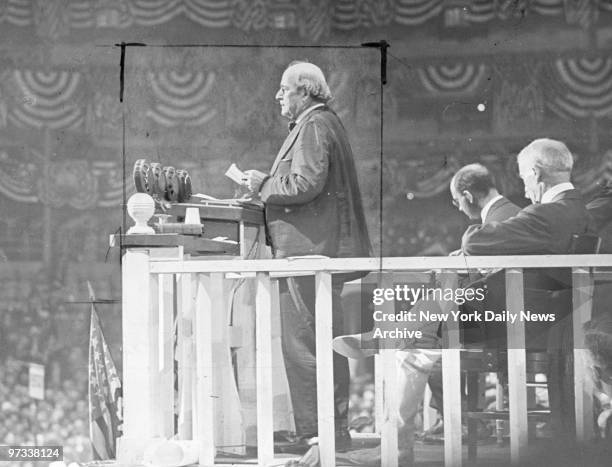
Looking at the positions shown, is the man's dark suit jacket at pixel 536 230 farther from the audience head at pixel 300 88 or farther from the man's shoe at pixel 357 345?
the audience head at pixel 300 88

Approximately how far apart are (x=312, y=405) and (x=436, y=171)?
1206 mm

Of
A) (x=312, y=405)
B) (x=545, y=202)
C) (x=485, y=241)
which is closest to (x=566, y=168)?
(x=545, y=202)

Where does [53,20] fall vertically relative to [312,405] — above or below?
above

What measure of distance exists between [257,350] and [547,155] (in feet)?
5.28

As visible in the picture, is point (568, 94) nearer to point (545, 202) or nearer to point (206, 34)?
point (545, 202)

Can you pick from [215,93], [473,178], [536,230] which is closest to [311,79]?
[215,93]

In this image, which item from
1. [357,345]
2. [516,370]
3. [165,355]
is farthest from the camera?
[357,345]

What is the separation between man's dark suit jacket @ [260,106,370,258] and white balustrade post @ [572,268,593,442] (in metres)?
0.96

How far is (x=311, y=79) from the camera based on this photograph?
194 inches

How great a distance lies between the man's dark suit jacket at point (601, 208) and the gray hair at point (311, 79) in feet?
4.28

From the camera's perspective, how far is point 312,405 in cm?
463

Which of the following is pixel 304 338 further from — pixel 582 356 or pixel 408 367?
pixel 582 356

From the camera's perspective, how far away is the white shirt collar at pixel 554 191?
4.81 m

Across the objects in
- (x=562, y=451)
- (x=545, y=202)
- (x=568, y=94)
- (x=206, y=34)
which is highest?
(x=206, y=34)
